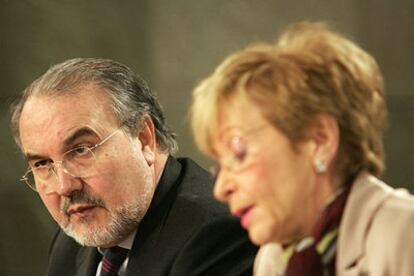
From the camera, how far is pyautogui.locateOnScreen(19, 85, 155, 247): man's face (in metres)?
2.07

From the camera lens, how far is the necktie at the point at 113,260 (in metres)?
2.18

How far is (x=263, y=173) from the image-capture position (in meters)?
1.37

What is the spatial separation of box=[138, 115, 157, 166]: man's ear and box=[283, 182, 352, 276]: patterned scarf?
0.82 metres

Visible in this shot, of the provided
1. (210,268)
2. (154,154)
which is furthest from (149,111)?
(210,268)

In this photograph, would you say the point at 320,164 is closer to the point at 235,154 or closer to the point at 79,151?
the point at 235,154

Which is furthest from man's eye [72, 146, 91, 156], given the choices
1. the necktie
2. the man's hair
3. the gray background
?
the gray background

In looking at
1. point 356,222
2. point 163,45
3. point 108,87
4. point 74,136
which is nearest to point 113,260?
point 74,136

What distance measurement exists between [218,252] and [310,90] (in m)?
0.75

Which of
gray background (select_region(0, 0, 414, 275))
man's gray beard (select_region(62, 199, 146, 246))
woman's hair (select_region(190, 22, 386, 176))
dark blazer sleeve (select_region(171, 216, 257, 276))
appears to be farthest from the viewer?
gray background (select_region(0, 0, 414, 275))

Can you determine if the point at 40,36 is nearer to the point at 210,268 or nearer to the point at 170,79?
the point at 170,79

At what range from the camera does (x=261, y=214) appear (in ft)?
4.59

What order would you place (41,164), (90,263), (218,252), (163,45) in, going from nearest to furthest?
(218,252) < (41,164) < (90,263) < (163,45)

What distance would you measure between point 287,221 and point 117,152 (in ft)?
2.61

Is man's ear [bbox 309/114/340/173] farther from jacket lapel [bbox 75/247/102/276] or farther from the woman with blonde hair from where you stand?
jacket lapel [bbox 75/247/102/276]
